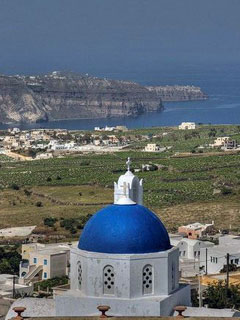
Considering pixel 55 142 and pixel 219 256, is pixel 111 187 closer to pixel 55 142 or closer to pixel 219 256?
pixel 219 256

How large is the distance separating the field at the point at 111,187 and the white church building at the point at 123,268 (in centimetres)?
3838

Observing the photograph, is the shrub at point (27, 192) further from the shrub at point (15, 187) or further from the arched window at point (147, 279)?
the arched window at point (147, 279)

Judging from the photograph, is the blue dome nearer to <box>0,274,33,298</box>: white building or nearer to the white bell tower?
the white bell tower

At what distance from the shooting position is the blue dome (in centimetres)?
1683

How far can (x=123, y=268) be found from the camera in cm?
1669

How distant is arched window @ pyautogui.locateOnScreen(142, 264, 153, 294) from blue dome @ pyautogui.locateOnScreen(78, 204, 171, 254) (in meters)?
0.23

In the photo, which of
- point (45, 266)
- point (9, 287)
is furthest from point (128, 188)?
point (45, 266)

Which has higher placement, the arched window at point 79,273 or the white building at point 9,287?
the arched window at point 79,273

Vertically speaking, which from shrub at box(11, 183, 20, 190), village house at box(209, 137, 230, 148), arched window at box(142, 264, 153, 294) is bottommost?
shrub at box(11, 183, 20, 190)

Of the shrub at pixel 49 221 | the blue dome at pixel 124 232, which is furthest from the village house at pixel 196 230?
the blue dome at pixel 124 232

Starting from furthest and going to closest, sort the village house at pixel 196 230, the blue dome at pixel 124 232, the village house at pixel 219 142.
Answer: the village house at pixel 219 142, the village house at pixel 196 230, the blue dome at pixel 124 232

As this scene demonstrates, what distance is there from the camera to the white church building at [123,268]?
16688 millimetres

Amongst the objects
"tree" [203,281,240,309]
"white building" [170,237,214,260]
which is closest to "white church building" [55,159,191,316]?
"tree" [203,281,240,309]

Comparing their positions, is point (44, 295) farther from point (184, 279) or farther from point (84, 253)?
point (84, 253)
